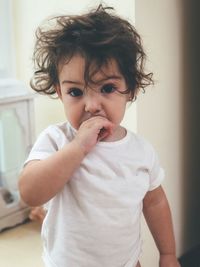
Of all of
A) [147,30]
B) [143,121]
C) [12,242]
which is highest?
[147,30]

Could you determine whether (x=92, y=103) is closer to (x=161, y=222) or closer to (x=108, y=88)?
(x=108, y=88)

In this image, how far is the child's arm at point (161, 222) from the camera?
89 cm

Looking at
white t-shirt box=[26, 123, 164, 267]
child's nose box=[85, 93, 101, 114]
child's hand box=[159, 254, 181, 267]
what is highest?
child's nose box=[85, 93, 101, 114]

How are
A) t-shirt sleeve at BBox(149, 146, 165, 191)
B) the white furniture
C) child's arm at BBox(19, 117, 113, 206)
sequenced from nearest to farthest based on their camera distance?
child's arm at BBox(19, 117, 113, 206) → t-shirt sleeve at BBox(149, 146, 165, 191) → the white furniture

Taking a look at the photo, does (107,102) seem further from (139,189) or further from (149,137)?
(149,137)

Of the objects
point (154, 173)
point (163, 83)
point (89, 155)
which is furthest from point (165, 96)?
point (89, 155)

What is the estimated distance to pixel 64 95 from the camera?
74cm

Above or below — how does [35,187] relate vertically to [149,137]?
above

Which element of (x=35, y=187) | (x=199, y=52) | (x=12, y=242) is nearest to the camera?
(x=35, y=187)

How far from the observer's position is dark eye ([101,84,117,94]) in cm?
73

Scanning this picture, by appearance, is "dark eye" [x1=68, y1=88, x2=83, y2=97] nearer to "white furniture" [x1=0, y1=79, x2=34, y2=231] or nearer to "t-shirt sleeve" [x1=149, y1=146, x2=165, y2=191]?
"t-shirt sleeve" [x1=149, y1=146, x2=165, y2=191]

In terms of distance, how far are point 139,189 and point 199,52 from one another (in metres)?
0.80

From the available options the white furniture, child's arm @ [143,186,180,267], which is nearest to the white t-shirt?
child's arm @ [143,186,180,267]

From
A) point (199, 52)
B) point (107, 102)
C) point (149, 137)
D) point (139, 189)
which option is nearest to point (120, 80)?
point (107, 102)
